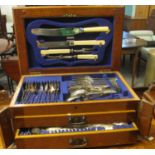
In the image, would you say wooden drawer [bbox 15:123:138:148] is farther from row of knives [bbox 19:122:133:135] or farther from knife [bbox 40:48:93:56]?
knife [bbox 40:48:93:56]

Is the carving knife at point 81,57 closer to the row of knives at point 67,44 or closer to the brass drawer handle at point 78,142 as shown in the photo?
the row of knives at point 67,44

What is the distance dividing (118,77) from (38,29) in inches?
20.7

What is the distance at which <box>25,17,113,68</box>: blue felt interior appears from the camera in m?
1.17

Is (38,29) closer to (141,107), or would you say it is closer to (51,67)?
(51,67)

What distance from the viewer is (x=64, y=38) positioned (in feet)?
4.05

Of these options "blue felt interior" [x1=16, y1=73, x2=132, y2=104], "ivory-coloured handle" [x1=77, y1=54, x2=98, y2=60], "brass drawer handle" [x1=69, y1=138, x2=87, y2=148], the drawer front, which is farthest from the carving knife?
"brass drawer handle" [x1=69, y1=138, x2=87, y2=148]

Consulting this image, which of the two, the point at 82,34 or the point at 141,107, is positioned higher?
the point at 82,34

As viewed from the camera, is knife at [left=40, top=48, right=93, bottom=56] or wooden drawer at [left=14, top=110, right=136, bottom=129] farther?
knife at [left=40, top=48, right=93, bottom=56]

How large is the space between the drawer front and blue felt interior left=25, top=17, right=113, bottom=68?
1.13 feet

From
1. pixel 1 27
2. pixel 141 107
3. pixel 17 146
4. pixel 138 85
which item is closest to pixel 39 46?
pixel 17 146

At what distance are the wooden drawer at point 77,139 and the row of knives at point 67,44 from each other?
449 millimetres

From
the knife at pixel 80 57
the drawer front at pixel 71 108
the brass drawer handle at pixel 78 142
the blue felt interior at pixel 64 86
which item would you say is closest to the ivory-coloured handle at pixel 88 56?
the knife at pixel 80 57

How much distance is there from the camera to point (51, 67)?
128 centimetres

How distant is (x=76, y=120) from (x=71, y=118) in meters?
0.03
